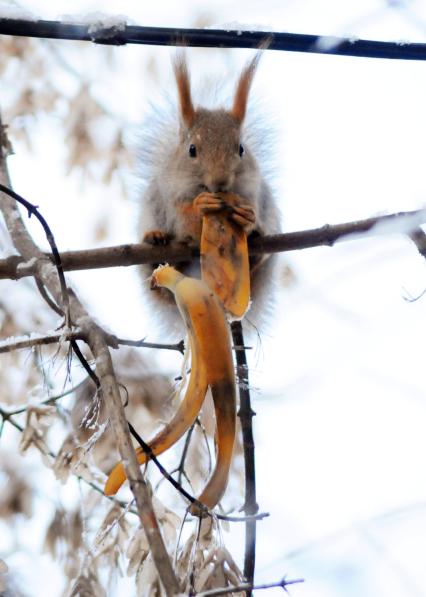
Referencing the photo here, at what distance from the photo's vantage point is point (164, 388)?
289cm

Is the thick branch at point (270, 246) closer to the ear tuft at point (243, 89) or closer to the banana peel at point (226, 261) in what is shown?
the banana peel at point (226, 261)

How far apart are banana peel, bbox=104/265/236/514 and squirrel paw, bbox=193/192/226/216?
73 centimetres

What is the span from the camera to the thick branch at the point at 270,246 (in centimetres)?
195

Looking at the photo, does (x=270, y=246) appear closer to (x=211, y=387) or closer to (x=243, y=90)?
(x=243, y=90)

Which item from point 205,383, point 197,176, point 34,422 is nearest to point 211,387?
point 205,383

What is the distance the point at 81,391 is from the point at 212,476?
126cm

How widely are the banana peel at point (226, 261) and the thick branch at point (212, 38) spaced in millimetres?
428

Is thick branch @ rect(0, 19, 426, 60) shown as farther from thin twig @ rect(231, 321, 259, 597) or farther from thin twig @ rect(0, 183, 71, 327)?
thin twig @ rect(231, 321, 259, 597)

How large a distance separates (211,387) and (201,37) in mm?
781

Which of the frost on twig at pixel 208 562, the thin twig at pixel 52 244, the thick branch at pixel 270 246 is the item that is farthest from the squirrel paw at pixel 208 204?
the frost on twig at pixel 208 562

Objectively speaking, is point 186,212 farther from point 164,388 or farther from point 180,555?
point 180,555

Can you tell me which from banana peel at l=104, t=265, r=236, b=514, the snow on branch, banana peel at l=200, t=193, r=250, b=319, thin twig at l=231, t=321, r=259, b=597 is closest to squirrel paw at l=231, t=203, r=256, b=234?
banana peel at l=200, t=193, r=250, b=319

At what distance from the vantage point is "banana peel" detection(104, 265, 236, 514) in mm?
1360

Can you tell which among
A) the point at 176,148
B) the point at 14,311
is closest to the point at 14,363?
the point at 14,311
